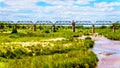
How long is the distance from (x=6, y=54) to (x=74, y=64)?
9.15m

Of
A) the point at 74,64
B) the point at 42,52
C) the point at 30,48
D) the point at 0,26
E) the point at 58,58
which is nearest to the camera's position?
the point at 74,64

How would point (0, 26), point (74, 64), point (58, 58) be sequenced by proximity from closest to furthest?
1. point (74, 64)
2. point (58, 58)
3. point (0, 26)

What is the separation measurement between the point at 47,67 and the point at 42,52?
13.3 m

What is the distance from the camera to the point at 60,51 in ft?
125

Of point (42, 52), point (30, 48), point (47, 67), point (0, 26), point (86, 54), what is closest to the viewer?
point (47, 67)

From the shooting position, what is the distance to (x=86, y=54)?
103 feet

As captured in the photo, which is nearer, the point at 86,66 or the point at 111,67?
the point at 86,66

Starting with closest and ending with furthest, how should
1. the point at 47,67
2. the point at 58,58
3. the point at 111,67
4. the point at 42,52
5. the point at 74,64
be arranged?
the point at 47,67, the point at 74,64, the point at 58,58, the point at 111,67, the point at 42,52

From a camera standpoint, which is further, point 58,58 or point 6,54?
point 6,54

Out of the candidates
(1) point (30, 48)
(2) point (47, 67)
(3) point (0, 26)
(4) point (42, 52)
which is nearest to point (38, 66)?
(2) point (47, 67)

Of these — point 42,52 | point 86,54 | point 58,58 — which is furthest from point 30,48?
point 58,58

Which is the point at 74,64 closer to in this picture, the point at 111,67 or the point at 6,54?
the point at 111,67

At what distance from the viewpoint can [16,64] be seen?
902 inches

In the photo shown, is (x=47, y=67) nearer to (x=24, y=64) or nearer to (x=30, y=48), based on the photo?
(x=24, y=64)
